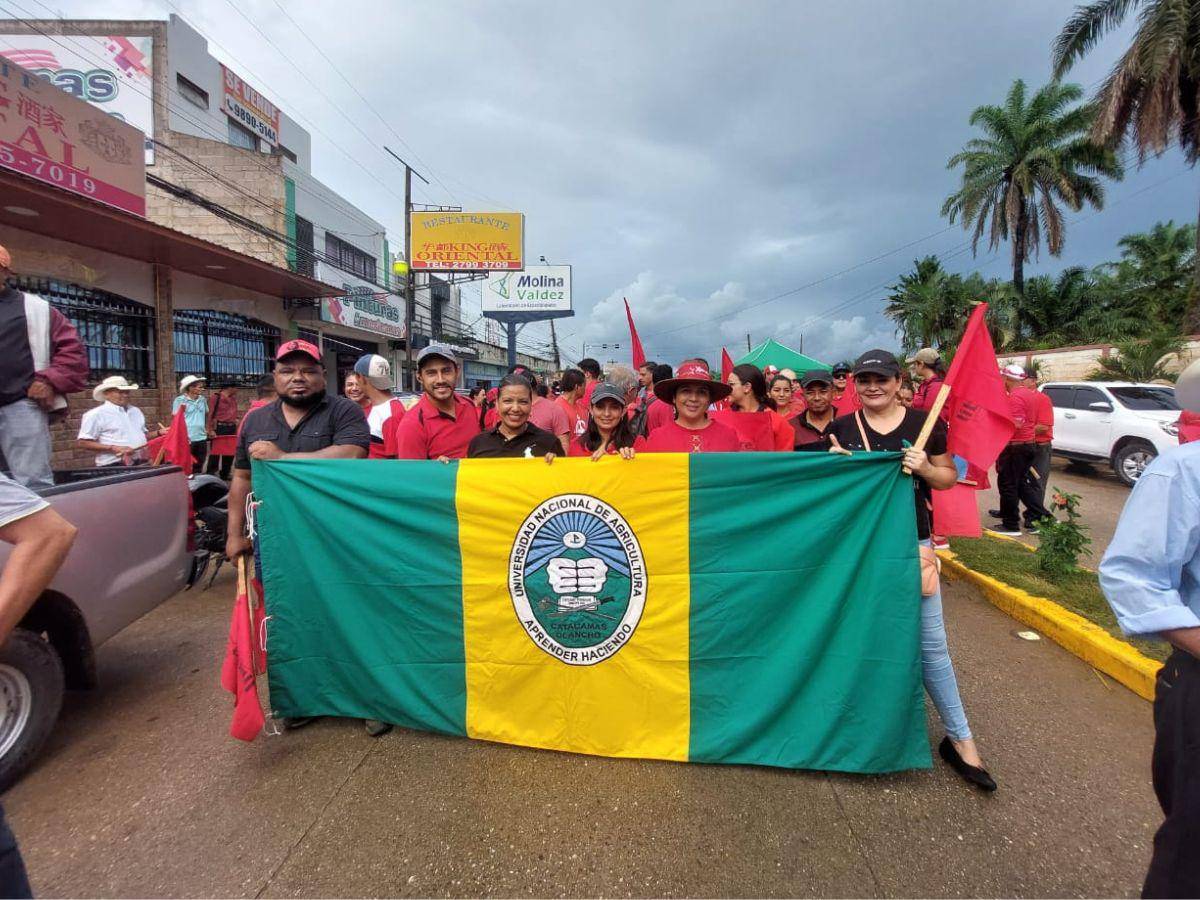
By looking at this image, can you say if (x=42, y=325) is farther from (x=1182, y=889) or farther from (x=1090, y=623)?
(x=1090, y=623)

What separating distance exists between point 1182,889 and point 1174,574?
70 centimetres

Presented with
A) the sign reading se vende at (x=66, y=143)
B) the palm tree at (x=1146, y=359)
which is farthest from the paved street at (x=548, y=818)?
the palm tree at (x=1146, y=359)

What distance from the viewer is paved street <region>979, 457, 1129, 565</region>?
6.51 metres

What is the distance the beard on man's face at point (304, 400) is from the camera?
302 centimetres

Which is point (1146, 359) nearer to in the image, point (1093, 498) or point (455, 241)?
point (1093, 498)

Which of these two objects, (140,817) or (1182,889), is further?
(140,817)

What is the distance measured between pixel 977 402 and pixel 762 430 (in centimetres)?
186

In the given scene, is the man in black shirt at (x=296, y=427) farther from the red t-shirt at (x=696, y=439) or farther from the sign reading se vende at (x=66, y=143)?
the sign reading se vende at (x=66, y=143)

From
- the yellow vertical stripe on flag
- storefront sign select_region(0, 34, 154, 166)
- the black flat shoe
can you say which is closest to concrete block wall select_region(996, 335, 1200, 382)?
the black flat shoe

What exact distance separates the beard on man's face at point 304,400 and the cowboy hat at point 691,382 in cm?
185

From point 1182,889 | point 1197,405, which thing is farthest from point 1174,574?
point 1182,889

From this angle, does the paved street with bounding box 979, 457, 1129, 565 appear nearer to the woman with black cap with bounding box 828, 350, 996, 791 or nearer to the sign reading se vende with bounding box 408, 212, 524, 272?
the woman with black cap with bounding box 828, 350, 996, 791

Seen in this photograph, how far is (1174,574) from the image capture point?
1377 millimetres

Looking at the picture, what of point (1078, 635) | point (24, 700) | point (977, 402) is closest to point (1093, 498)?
point (1078, 635)
